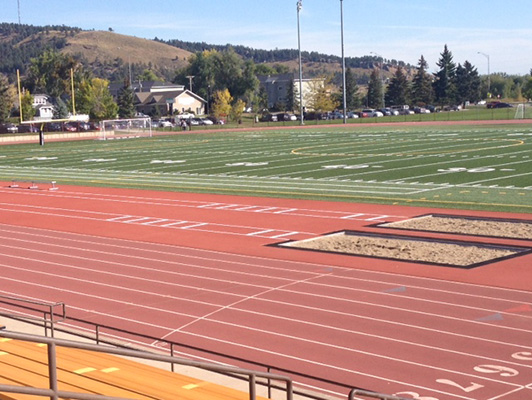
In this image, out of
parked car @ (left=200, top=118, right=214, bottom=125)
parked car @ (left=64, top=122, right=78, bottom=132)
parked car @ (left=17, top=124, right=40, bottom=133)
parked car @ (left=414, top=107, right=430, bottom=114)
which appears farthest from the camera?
parked car @ (left=414, top=107, right=430, bottom=114)

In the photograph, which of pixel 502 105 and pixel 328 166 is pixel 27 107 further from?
pixel 328 166

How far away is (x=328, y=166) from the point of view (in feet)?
144

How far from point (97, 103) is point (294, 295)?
108243 mm

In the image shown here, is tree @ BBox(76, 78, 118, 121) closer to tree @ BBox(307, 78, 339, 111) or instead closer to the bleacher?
tree @ BBox(307, 78, 339, 111)

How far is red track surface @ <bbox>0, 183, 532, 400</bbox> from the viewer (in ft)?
42.2

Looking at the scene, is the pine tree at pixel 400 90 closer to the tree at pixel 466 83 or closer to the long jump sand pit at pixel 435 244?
the tree at pixel 466 83

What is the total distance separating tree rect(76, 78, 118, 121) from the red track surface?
93160 mm

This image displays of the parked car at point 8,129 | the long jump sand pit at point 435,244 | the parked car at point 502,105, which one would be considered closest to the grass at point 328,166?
the long jump sand pit at point 435,244

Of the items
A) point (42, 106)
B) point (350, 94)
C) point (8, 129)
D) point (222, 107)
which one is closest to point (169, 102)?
point (222, 107)

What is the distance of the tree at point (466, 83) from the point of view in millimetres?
146125

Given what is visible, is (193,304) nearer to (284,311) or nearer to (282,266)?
(284,311)

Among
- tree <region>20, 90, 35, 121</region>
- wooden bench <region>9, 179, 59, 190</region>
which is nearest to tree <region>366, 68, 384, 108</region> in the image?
tree <region>20, 90, 35, 121</region>

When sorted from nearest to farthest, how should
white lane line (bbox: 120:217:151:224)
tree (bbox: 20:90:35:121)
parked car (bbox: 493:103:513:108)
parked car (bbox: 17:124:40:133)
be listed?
white lane line (bbox: 120:217:151:224) → parked car (bbox: 17:124:40:133) → tree (bbox: 20:90:35:121) → parked car (bbox: 493:103:513:108)

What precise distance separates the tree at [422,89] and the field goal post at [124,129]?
67060 millimetres
